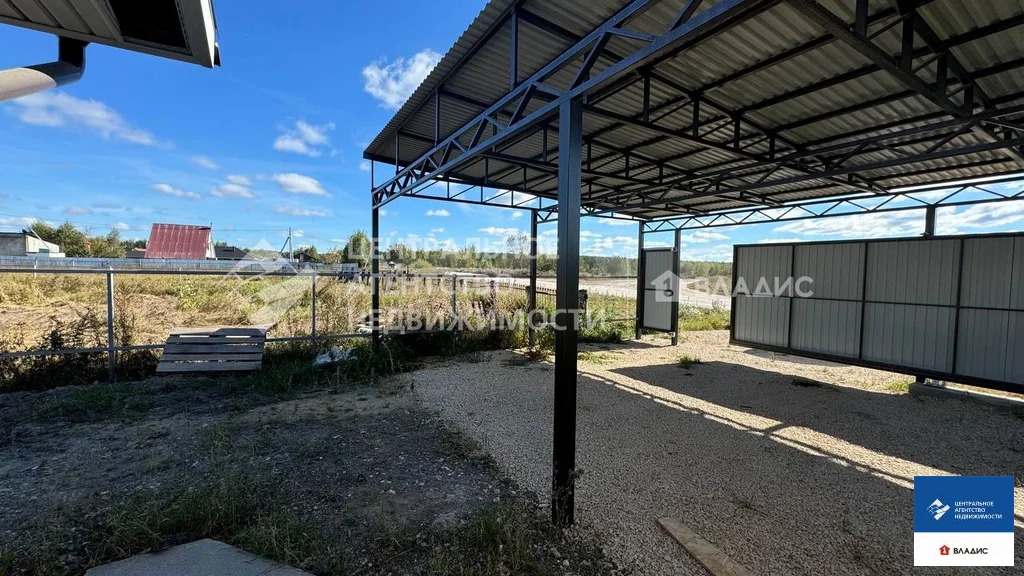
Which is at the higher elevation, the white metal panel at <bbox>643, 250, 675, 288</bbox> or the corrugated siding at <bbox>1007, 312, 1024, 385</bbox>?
the white metal panel at <bbox>643, 250, 675, 288</bbox>

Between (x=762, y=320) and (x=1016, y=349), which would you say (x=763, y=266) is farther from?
(x=1016, y=349)

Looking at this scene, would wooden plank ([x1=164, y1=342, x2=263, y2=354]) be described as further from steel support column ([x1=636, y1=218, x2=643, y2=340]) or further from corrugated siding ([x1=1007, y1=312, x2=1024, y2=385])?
corrugated siding ([x1=1007, y1=312, x2=1024, y2=385])

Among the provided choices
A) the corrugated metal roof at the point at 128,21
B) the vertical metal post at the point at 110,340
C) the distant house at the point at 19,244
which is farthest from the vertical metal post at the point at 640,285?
the distant house at the point at 19,244

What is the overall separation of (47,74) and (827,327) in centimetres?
1000

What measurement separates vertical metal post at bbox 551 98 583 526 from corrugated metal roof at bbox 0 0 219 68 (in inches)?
73.7

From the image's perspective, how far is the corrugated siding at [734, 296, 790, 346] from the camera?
809 cm

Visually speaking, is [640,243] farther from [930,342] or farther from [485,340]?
[930,342]

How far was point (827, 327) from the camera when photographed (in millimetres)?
7457

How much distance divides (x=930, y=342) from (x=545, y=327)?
673 centimetres

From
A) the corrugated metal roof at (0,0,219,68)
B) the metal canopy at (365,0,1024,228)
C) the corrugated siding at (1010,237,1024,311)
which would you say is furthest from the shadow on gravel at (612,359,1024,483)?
the corrugated metal roof at (0,0,219,68)

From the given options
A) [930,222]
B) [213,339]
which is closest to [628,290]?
[930,222]

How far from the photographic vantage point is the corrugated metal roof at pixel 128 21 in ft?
4.88

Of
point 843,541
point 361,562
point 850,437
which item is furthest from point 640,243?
point 361,562

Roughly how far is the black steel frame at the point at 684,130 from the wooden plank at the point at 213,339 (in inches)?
112
